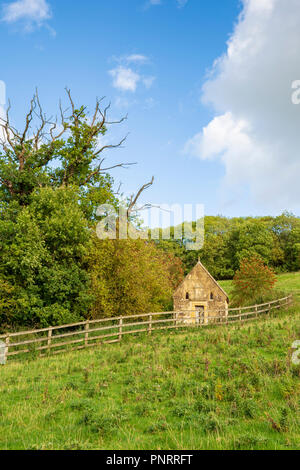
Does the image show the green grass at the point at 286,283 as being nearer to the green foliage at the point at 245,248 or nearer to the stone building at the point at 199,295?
the green foliage at the point at 245,248

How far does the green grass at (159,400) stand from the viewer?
5.62 metres

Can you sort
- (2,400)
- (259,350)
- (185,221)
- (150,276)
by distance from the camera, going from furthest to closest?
(185,221)
(150,276)
(259,350)
(2,400)

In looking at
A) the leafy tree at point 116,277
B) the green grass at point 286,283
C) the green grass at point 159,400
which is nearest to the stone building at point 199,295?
the leafy tree at point 116,277

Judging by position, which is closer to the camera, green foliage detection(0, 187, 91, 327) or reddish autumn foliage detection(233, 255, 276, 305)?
green foliage detection(0, 187, 91, 327)

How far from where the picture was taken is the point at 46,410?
704 centimetres

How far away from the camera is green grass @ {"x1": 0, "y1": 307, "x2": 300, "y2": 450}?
562cm

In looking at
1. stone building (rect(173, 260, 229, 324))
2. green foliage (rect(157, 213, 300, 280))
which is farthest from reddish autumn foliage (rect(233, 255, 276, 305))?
green foliage (rect(157, 213, 300, 280))

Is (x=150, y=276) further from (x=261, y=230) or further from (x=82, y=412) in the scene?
(x=261, y=230)

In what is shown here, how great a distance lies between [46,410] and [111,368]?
12.2 ft

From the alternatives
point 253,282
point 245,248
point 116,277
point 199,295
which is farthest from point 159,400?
point 245,248

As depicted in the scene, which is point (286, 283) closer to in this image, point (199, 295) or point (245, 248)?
point (245, 248)

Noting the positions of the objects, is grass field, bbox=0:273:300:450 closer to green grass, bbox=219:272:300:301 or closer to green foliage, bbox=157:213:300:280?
green grass, bbox=219:272:300:301

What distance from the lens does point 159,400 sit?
7.57 metres
